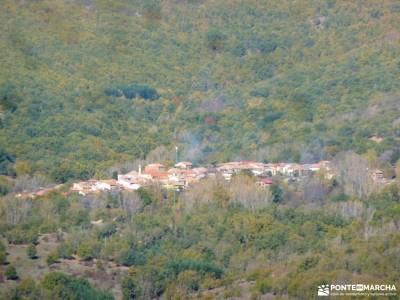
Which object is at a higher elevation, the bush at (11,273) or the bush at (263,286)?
the bush at (11,273)

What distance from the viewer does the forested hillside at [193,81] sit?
5975cm

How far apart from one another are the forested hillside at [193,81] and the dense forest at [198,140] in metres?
0.11

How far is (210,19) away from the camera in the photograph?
7950cm

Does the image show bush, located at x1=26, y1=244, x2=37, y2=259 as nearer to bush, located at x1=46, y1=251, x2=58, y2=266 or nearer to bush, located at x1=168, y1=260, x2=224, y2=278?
bush, located at x1=46, y1=251, x2=58, y2=266

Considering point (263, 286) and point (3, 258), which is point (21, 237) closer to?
point (3, 258)

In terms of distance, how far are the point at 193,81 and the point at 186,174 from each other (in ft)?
60.4

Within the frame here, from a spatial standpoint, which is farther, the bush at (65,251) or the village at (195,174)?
the village at (195,174)

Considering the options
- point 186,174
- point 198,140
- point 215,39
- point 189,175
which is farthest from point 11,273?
point 215,39

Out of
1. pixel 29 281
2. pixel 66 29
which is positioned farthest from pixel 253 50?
pixel 29 281

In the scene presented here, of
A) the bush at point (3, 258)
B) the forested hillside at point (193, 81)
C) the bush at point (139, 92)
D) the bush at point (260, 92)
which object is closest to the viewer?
the bush at point (3, 258)

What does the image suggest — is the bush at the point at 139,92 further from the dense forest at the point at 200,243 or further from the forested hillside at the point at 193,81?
the dense forest at the point at 200,243

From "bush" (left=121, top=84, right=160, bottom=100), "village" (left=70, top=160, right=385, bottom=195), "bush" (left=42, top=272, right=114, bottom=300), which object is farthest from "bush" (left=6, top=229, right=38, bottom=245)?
"bush" (left=121, top=84, right=160, bottom=100)

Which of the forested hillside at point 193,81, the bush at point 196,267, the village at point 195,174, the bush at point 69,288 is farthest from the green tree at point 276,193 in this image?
the bush at point 69,288

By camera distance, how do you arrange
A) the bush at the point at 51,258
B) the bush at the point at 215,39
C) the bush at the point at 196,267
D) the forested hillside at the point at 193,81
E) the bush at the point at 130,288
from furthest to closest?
the bush at the point at 215,39
the forested hillside at the point at 193,81
the bush at the point at 51,258
the bush at the point at 196,267
the bush at the point at 130,288
